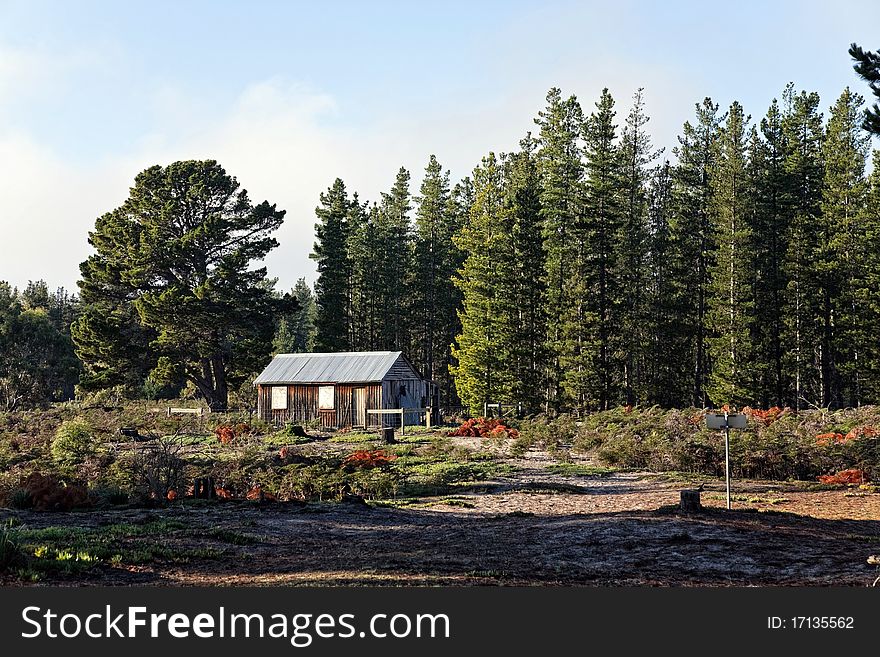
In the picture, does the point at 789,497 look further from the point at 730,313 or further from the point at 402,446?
the point at 730,313

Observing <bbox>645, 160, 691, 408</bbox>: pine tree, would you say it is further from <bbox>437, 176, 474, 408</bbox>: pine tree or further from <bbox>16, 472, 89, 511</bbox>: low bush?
<bbox>16, 472, 89, 511</bbox>: low bush

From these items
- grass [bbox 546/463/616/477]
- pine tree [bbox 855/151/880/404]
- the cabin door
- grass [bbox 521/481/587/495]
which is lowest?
grass [bbox 521/481/587/495]

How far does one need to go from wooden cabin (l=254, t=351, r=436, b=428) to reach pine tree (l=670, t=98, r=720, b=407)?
16.5 meters

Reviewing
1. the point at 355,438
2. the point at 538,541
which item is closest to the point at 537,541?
the point at 538,541

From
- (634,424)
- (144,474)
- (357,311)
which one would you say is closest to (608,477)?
(634,424)

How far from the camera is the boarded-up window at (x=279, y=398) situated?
135ft

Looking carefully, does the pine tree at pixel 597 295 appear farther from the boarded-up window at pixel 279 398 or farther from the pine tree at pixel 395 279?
the pine tree at pixel 395 279

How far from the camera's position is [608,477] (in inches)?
842

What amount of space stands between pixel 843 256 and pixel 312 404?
28.1 meters

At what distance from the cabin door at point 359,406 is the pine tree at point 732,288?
18.1m

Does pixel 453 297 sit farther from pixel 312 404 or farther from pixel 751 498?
pixel 751 498

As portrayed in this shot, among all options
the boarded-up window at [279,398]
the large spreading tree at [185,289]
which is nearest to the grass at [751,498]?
the boarded-up window at [279,398]

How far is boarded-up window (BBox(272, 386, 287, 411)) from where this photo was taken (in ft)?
135

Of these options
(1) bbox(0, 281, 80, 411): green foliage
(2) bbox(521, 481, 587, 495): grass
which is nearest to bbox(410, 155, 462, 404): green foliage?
(1) bbox(0, 281, 80, 411): green foliage
